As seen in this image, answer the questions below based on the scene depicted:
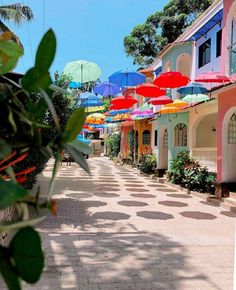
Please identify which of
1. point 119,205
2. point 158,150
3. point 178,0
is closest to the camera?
point 119,205

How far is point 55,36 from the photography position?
0.83 metres

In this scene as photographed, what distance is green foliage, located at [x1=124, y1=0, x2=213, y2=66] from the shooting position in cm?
3052

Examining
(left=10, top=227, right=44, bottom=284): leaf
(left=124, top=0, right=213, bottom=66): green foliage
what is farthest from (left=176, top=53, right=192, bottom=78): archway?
(left=10, top=227, right=44, bottom=284): leaf

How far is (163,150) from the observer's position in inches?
727

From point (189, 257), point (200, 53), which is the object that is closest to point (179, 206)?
point (189, 257)

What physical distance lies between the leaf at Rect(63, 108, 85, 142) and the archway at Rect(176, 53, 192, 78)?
16300 millimetres

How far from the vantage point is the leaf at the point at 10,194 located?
2.21ft

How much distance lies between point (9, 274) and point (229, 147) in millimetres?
10750

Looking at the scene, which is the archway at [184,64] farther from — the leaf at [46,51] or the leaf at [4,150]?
the leaf at [4,150]

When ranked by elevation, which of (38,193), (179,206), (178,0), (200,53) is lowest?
(179,206)

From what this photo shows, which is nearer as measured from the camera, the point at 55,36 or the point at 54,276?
the point at 55,36

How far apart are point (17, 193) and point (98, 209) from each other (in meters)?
8.55

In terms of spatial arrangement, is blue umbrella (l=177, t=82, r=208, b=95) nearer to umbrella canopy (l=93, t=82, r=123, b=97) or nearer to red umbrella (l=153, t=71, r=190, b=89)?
red umbrella (l=153, t=71, r=190, b=89)

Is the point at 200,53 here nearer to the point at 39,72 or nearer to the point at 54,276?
the point at 54,276
